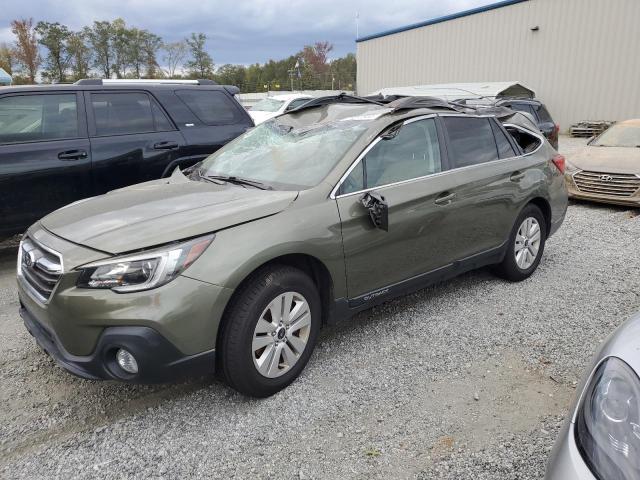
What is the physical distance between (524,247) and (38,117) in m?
4.90

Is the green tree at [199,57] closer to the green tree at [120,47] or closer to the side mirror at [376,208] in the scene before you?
the green tree at [120,47]

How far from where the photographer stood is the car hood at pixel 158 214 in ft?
8.57

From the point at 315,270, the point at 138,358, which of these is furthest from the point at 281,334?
the point at 138,358

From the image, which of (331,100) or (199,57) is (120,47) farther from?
(331,100)

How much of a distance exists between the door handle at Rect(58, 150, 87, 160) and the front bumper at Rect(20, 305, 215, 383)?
297cm

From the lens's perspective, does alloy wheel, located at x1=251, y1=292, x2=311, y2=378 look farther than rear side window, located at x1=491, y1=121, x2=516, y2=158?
No

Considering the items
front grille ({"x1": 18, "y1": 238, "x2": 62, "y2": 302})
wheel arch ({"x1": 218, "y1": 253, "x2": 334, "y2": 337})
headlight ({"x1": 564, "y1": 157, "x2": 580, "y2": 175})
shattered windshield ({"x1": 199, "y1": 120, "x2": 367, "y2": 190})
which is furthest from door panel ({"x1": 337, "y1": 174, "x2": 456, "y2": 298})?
headlight ({"x1": 564, "y1": 157, "x2": 580, "y2": 175})

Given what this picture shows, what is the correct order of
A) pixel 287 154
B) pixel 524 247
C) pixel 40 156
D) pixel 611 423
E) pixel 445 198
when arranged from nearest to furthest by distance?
pixel 611 423
pixel 287 154
pixel 445 198
pixel 524 247
pixel 40 156

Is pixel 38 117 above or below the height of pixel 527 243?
above

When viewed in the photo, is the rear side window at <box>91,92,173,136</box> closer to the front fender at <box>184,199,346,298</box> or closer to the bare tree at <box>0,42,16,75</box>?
the front fender at <box>184,199,346,298</box>

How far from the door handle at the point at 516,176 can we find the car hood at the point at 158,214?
2276 millimetres

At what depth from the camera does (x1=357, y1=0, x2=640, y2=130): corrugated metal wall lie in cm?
2066

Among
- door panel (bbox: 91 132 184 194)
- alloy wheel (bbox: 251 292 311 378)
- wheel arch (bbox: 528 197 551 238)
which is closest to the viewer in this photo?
alloy wheel (bbox: 251 292 311 378)

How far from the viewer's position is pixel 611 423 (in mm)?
1540
